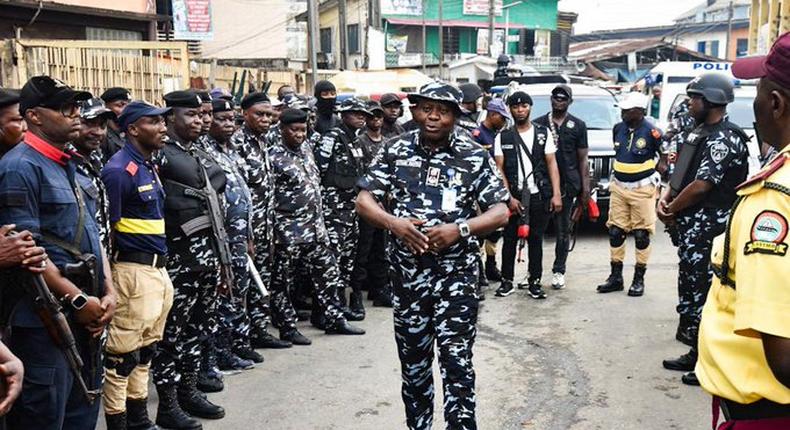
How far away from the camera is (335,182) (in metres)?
7.41

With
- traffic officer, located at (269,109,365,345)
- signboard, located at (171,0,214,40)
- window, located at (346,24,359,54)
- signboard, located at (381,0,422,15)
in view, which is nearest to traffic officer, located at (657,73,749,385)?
traffic officer, located at (269,109,365,345)

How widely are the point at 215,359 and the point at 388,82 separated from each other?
762 inches

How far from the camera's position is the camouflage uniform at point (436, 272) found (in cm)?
421

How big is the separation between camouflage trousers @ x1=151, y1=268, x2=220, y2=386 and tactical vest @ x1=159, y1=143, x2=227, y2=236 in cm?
32

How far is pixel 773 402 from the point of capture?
2.15 meters

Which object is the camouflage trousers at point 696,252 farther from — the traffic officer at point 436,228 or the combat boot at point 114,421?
the combat boot at point 114,421

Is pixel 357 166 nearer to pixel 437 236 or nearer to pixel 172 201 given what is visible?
pixel 172 201

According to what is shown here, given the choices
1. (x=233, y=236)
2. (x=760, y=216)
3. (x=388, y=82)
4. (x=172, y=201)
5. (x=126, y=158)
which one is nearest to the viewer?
(x=760, y=216)

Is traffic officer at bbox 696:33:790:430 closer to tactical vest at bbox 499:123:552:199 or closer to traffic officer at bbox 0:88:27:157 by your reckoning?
traffic officer at bbox 0:88:27:157

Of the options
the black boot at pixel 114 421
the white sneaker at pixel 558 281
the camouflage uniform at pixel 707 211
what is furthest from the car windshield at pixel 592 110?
the black boot at pixel 114 421

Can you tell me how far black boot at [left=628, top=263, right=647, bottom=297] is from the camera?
8203 mm

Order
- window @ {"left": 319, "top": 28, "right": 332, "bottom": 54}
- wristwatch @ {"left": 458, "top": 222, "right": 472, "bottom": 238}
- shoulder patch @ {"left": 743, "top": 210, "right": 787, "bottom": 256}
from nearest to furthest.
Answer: shoulder patch @ {"left": 743, "top": 210, "right": 787, "bottom": 256} < wristwatch @ {"left": 458, "top": 222, "right": 472, "bottom": 238} < window @ {"left": 319, "top": 28, "right": 332, "bottom": 54}

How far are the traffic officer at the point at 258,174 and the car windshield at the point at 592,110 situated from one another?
6.50 metres

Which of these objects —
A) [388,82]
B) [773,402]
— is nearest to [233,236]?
[773,402]
